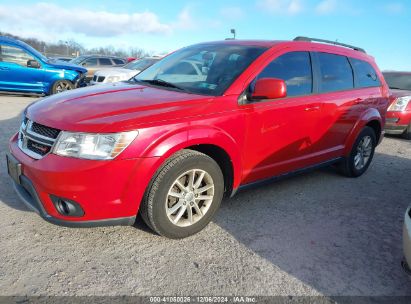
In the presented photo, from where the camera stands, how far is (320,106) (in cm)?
397

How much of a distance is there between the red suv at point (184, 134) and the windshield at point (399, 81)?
18.3 feet

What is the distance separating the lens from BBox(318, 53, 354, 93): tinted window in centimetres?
413

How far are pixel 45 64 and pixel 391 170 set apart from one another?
32.3 feet

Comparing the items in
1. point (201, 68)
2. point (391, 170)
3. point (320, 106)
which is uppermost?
point (201, 68)

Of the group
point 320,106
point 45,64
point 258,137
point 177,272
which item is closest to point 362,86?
point 320,106

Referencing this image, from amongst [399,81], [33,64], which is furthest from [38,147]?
[399,81]

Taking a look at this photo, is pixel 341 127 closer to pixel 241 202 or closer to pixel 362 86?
pixel 362 86

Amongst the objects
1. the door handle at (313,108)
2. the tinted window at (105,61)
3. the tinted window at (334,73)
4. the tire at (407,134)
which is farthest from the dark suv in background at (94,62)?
the door handle at (313,108)

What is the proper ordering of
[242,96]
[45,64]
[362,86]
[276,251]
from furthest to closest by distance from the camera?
[45,64] < [362,86] < [242,96] < [276,251]

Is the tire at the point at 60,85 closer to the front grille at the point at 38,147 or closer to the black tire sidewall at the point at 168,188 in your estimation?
the front grille at the point at 38,147

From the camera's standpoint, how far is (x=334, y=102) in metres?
4.17

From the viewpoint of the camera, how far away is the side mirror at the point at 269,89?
312 centimetres

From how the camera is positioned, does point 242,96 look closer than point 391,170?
Yes

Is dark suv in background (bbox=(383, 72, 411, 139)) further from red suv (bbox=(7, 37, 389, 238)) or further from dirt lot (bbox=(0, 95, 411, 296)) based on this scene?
dirt lot (bbox=(0, 95, 411, 296))
